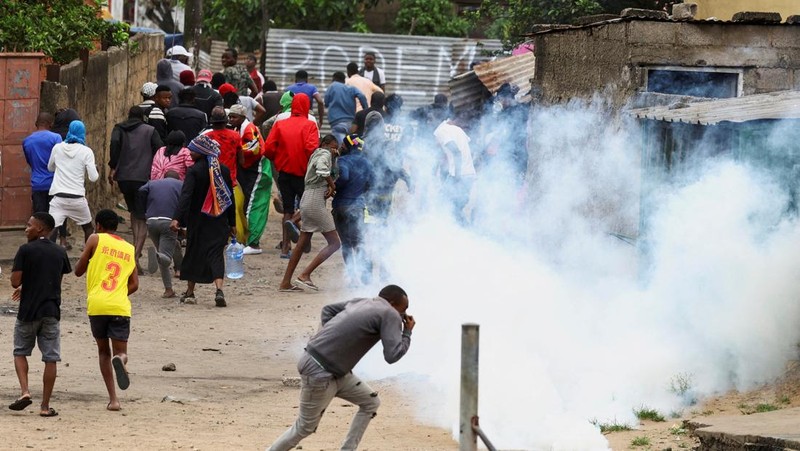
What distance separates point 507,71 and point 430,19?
10.0m

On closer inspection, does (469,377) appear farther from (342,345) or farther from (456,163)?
(456,163)

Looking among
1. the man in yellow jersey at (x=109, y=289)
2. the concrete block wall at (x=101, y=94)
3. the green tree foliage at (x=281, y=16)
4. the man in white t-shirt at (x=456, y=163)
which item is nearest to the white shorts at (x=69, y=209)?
the concrete block wall at (x=101, y=94)

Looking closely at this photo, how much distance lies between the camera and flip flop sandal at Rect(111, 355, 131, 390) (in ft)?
31.6

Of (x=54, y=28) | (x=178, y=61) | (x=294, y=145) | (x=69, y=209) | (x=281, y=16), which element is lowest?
(x=69, y=209)

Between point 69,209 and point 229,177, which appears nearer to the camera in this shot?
point 229,177

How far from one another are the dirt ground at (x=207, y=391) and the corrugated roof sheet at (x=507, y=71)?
7.03 meters

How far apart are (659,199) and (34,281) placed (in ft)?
16.5

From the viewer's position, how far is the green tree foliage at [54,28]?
16938mm

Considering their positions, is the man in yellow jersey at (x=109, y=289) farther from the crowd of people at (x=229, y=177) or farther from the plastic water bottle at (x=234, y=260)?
the plastic water bottle at (x=234, y=260)

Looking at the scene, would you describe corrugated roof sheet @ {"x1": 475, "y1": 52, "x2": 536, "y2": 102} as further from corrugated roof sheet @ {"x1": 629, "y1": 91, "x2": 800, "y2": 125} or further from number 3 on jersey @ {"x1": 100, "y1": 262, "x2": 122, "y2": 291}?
number 3 on jersey @ {"x1": 100, "y1": 262, "x2": 122, "y2": 291}

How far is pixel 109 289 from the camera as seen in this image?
31.3 ft

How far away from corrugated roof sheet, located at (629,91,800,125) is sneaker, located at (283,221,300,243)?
17.8 ft

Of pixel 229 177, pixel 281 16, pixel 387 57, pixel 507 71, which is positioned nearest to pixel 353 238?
pixel 229 177

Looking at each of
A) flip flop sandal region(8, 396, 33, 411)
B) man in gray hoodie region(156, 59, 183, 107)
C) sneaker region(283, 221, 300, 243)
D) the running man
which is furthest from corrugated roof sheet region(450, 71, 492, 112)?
flip flop sandal region(8, 396, 33, 411)
